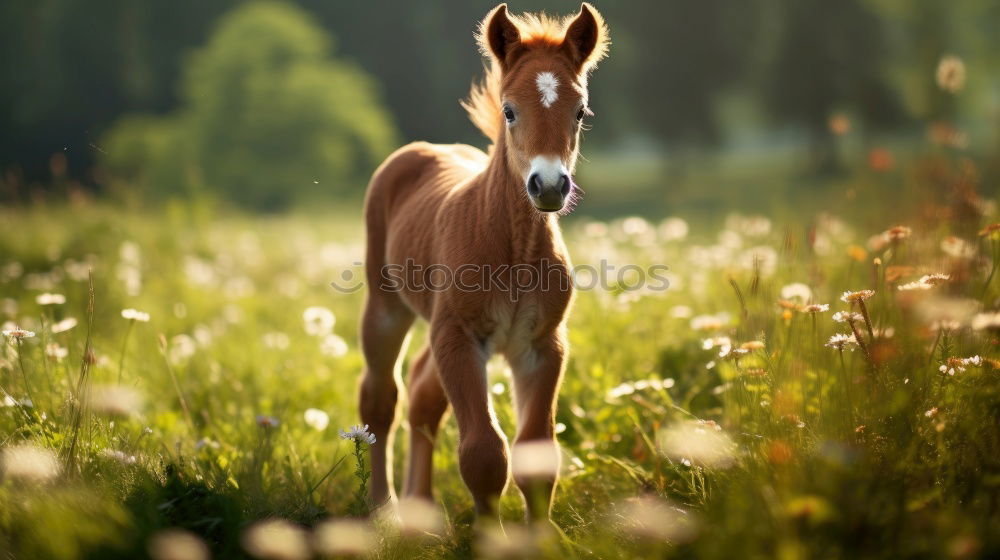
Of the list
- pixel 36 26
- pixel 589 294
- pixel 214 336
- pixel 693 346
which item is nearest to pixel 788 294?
pixel 693 346

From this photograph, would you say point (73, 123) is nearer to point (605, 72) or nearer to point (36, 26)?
point (36, 26)

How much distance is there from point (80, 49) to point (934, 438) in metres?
30.2

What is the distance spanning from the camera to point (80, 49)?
27312 mm

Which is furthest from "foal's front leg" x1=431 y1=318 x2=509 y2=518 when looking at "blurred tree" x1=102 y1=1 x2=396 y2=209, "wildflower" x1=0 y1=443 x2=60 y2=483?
"blurred tree" x1=102 y1=1 x2=396 y2=209

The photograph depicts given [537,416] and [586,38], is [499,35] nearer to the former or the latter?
[586,38]

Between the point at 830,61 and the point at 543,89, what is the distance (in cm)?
2360

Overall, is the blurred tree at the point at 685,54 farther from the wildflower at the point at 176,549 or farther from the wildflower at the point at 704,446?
the wildflower at the point at 176,549

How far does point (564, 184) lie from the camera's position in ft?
10.1

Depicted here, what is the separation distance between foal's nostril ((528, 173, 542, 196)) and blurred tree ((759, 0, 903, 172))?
2291cm

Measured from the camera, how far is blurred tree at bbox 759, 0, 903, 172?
24.0 metres

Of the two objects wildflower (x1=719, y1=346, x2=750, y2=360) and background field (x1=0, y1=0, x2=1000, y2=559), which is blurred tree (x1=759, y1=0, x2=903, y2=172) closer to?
background field (x1=0, y1=0, x2=1000, y2=559)

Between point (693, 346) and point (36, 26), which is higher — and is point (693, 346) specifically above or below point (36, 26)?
below

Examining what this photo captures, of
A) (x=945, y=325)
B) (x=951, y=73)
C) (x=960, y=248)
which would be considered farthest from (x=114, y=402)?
(x=951, y=73)

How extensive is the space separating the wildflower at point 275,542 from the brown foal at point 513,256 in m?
0.89
